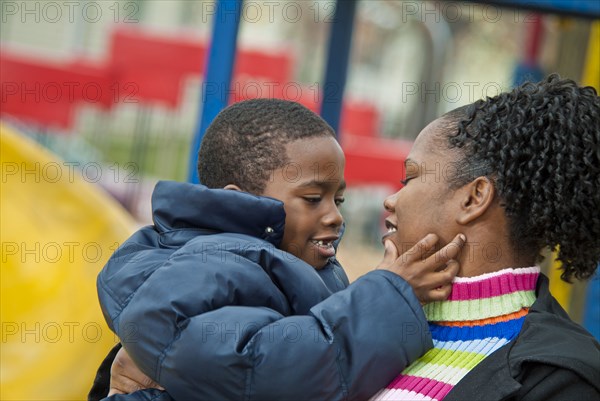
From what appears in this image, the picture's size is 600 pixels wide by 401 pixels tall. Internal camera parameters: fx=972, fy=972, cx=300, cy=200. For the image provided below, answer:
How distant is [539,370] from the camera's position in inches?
72.6

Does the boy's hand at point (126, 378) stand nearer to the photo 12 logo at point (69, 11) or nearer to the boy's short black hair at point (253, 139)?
the boy's short black hair at point (253, 139)

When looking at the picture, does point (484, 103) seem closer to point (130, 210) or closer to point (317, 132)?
point (317, 132)

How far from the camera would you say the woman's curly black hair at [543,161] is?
2.00 metres

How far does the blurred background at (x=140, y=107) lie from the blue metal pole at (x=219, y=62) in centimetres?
2

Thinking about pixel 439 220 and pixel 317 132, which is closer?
pixel 439 220

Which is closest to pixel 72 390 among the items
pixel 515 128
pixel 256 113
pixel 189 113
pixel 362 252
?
pixel 256 113

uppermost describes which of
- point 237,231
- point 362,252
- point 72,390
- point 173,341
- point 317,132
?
point 317,132

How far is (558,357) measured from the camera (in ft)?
5.98

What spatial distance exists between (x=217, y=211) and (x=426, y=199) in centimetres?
46

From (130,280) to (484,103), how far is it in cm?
87

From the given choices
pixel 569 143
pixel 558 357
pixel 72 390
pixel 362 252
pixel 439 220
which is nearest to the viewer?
pixel 558 357

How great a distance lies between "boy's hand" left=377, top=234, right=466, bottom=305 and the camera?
80.7 inches

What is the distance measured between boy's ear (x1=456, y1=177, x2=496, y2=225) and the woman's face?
22 millimetres

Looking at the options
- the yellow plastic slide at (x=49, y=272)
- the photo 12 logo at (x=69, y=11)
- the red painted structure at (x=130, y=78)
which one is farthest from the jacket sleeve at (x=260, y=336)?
the photo 12 logo at (x=69, y=11)
